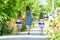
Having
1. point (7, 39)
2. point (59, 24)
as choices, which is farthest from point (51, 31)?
point (7, 39)

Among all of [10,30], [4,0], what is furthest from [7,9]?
[4,0]

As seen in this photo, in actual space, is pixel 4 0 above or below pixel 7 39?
above

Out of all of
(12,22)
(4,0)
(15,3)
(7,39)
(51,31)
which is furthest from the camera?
(12,22)

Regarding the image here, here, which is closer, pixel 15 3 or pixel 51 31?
pixel 51 31

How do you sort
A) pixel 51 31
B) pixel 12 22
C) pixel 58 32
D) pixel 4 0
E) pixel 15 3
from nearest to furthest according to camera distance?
1. pixel 58 32
2. pixel 51 31
3. pixel 4 0
4. pixel 15 3
5. pixel 12 22

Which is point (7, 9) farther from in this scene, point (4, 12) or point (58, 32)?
point (58, 32)

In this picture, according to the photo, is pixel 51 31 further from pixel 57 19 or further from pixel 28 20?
pixel 28 20

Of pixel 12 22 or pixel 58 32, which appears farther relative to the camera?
pixel 12 22

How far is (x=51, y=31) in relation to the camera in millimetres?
11227

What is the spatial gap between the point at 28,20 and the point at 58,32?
586 centimetres

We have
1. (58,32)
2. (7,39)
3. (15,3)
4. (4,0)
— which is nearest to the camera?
(58,32)

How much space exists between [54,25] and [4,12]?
854 cm

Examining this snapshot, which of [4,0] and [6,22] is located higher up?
[4,0]

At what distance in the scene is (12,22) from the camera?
70.7 ft
